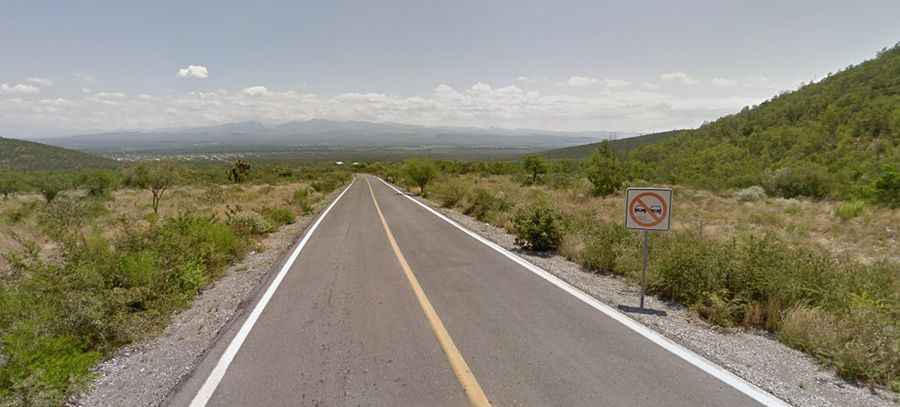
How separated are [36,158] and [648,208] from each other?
399 ft

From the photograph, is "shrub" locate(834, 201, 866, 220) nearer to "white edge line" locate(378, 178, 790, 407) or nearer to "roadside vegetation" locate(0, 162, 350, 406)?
"white edge line" locate(378, 178, 790, 407)

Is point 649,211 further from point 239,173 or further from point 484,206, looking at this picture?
point 239,173

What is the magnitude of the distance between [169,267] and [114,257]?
771mm

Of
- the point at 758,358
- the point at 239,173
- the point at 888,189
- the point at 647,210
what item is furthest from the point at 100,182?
the point at 888,189

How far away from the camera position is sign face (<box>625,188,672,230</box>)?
18.5 ft

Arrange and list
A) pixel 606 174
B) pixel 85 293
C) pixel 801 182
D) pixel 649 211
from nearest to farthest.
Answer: pixel 85 293, pixel 649 211, pixel 606 174, pixel 801 182

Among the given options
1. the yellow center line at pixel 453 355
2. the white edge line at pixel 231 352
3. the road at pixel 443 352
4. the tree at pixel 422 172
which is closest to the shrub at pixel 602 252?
the road at pixel 443 352

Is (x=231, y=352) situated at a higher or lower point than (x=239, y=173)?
higher

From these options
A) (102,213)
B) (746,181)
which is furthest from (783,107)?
(102,213)

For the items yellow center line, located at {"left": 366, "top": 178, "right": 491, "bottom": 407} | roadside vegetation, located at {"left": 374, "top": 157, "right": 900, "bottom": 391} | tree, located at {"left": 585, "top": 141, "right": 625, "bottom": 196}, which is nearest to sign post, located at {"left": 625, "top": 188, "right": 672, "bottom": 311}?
roadside vegetation, located at {"left": 374, "top": 157, "right": 900, "bottom": 391}

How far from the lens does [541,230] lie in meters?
9.27

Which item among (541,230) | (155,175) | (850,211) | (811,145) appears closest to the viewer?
(541,230)

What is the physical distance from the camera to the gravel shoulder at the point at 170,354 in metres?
3.53

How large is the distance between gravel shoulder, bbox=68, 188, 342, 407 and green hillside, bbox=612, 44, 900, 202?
29.9 meters
